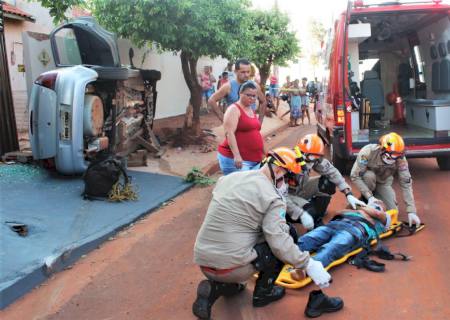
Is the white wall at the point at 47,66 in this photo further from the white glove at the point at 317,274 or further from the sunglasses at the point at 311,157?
the white glove at the point at 317,274

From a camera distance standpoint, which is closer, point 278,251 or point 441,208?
point 278,251

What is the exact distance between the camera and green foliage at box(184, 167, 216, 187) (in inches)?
320

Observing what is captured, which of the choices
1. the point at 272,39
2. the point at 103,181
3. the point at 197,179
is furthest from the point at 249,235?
the point at 272,39

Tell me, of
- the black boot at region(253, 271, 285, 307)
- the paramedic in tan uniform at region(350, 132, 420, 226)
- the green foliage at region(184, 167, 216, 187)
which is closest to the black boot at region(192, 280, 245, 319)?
the black boot at region(253, 271, 285, 307)

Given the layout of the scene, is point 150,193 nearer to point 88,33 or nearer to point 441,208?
point 88,33

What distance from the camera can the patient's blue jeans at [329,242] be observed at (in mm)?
4336

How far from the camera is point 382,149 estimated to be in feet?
17.7

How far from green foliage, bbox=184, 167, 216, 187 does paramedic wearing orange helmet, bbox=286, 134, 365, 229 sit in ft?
8.95

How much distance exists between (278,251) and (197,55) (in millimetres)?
7746

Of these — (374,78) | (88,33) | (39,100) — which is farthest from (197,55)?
(39,100)

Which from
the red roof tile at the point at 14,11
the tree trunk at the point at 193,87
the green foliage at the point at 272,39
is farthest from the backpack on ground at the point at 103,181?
the green foliage at the point at 272,39

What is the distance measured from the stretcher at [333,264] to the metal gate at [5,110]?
5.63 metres

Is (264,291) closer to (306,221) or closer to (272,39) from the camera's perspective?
(306,221)

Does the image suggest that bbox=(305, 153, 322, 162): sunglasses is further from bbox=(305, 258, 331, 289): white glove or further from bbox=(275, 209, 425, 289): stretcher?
bbox=(305, 258, 331, 289): white glove
